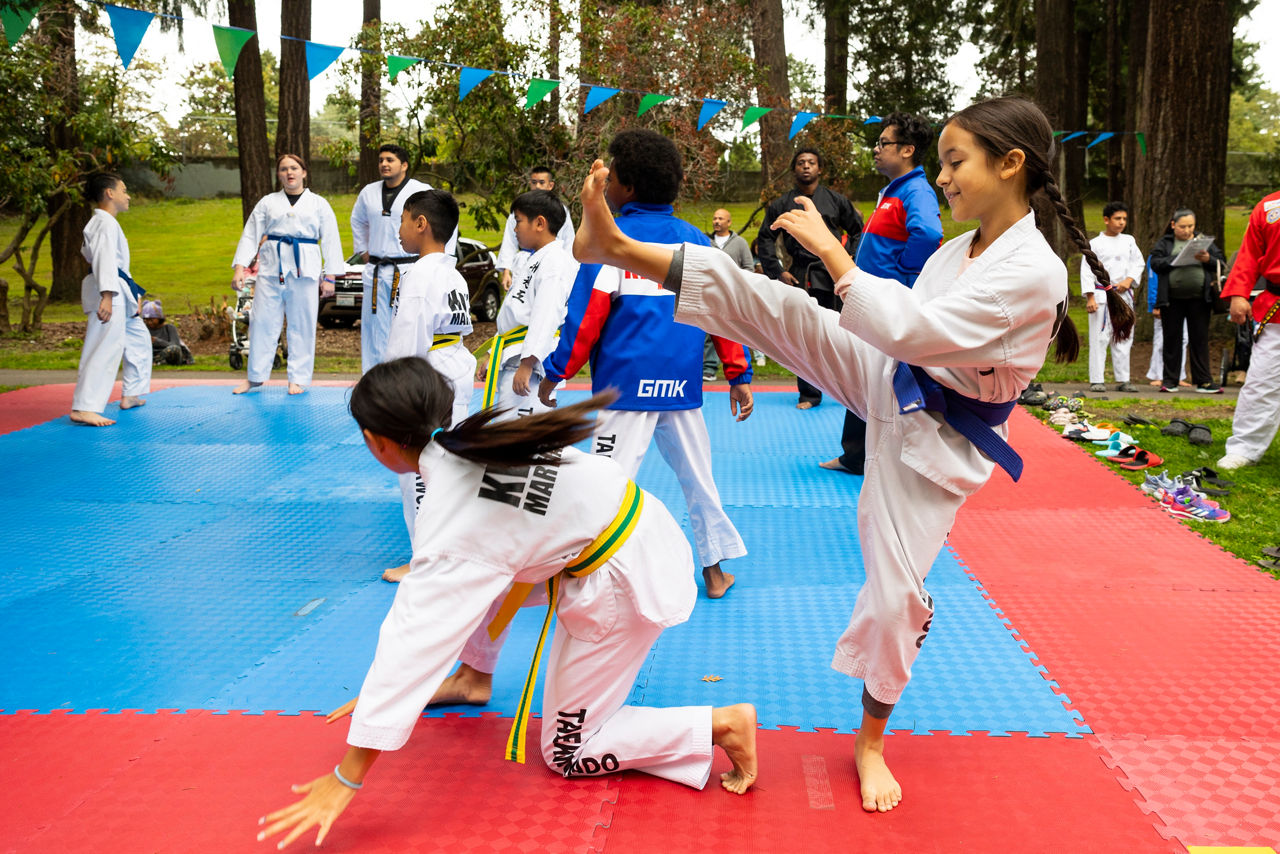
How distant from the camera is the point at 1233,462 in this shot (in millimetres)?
5691

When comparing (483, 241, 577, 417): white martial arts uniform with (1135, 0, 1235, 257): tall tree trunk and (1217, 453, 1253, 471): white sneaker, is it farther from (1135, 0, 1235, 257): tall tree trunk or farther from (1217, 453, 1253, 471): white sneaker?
(1135, 0, 1235, 257): tall tree trunk

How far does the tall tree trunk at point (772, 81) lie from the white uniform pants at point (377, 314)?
878cm

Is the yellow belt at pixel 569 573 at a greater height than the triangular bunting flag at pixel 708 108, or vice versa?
the triangular bunting flag at pixel 708 108

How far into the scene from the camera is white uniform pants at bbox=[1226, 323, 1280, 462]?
5.49 meters

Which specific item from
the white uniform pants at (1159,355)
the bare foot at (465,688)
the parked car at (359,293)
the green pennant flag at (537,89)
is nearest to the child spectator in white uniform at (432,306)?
the bare foot at (465,688)

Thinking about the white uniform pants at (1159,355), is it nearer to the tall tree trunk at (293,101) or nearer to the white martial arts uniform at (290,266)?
the white martial arts uniform at (290,266)

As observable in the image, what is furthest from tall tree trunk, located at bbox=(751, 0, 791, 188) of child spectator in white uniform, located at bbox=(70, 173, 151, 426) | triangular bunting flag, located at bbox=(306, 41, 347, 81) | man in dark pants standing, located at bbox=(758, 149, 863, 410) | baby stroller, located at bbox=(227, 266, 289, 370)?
child spectator in white uniform, located at bbox=(70, 173, 151, 426)

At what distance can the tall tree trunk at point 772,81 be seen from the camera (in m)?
14.4

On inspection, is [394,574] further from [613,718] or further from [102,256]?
[102,256]

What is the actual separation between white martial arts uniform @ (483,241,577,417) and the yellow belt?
1.82 meters

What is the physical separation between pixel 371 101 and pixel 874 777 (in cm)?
1297

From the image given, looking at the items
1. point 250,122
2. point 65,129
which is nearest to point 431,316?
point 250,122

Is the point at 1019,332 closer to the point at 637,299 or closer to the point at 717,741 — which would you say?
the point at 717,741

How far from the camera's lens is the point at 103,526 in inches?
179
